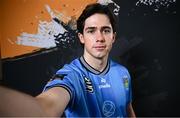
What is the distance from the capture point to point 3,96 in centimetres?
25

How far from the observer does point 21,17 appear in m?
1.10

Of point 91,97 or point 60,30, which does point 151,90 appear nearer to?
point 91,97

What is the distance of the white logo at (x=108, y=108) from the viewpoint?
100cm

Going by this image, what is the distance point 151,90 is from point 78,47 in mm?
407

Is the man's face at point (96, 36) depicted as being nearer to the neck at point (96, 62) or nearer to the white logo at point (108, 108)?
the neck at point (96, 62)

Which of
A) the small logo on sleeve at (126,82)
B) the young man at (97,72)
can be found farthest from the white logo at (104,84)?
the small logo on sleeve at (126,82)

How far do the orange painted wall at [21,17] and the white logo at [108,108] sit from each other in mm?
403

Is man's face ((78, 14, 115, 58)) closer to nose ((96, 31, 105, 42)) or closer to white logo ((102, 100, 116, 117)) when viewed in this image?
nose ((96, 31, 105, 42))

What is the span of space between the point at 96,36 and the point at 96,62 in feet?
0.34

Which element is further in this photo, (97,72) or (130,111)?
(130,111)

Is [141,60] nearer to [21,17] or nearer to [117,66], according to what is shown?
[117,66]

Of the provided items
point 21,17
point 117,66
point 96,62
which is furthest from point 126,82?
point 21,17

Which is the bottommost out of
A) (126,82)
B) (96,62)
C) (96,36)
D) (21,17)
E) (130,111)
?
(130,111)

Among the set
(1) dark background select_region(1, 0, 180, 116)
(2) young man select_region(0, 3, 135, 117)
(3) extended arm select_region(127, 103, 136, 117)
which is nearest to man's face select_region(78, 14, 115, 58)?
(2) young man select_region(0, 3, 135, 117)
